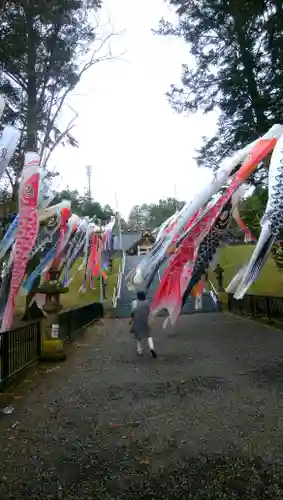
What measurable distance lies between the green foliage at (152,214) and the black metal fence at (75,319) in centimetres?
5137

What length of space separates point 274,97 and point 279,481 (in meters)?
14.2

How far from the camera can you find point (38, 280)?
17.2 meters

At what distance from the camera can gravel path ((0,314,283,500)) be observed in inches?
145

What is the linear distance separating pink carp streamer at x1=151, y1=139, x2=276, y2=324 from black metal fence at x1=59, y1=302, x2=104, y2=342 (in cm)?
344

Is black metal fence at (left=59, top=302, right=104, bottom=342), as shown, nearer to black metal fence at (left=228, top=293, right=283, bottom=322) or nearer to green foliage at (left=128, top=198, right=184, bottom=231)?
black metal fence at (left=228, top=293, right=283, bottom=322)

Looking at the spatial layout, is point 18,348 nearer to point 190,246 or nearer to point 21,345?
point 21,345

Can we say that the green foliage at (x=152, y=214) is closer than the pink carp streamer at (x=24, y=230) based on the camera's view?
No

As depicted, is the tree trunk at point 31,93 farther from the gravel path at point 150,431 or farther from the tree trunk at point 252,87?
the gravel path at point 150,431

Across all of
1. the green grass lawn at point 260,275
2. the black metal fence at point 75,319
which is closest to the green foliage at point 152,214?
the green grass lawn at point 260,275

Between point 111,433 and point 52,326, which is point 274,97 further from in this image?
point 111,433

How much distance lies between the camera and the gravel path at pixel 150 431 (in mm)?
3695

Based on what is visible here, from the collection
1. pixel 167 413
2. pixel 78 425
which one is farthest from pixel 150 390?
pixel 78 425

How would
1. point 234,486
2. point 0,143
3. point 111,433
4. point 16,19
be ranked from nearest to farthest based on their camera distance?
point 234,486, point 111,433, point 0,143, point 16,19

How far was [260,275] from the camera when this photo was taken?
26516 millimetres
